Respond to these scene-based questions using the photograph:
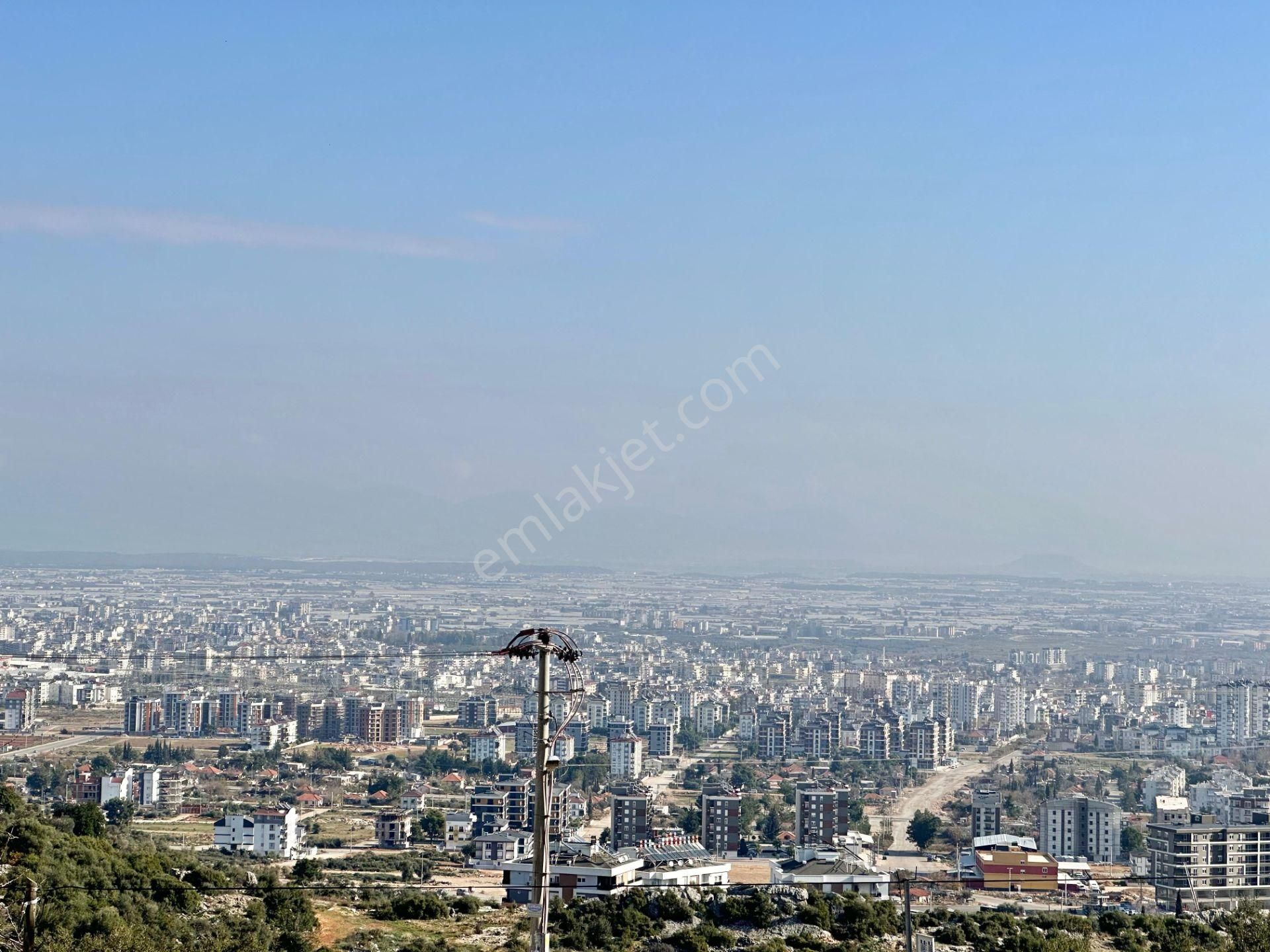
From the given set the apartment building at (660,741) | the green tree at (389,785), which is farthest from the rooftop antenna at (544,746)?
the apartment building at (660,741)

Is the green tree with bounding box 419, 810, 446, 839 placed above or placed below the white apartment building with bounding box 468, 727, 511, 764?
above

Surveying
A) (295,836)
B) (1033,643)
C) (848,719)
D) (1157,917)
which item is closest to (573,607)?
(1033,643)

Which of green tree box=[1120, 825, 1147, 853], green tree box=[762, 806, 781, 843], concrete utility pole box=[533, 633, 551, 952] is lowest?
green tree box=[762, 806, 781, 843]

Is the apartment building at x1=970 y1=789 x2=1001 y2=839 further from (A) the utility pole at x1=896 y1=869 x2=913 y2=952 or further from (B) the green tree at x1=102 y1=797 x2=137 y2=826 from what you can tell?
(A) the utility pole at x1=896 y1=869 x2=913 y2=952

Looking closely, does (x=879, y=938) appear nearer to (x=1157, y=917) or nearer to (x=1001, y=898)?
(x=1157, y=917)

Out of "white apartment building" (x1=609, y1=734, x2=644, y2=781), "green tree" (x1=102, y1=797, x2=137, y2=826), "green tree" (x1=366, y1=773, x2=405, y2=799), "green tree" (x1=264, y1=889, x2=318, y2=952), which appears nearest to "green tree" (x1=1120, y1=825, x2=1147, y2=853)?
"white apartment building" (x1=609, y1=734, x2=644, y2=781)

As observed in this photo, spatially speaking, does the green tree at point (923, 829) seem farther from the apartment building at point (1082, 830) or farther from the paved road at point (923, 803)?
the apartment building at point (1082, 830)
